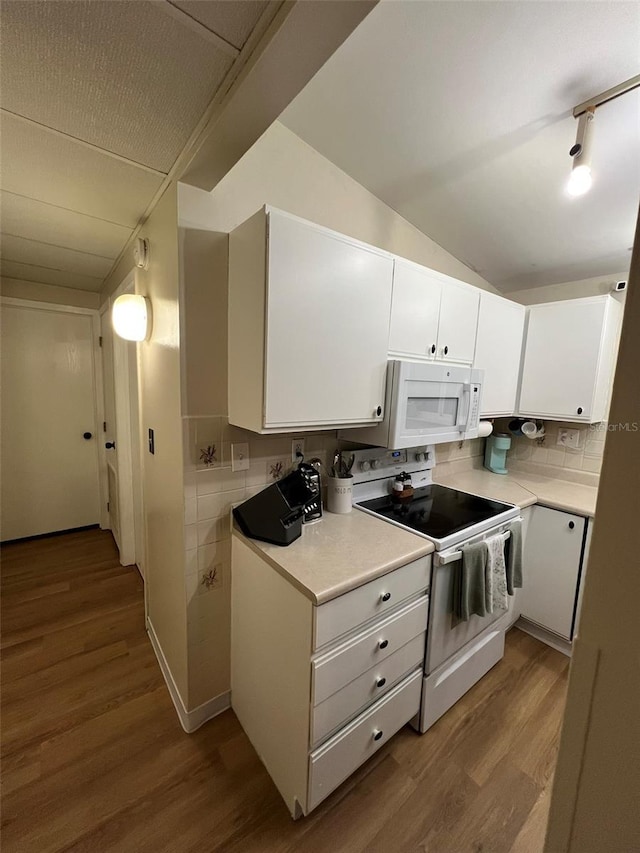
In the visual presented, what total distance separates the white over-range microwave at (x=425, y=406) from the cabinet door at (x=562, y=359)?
70cm

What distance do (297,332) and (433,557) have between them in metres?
1.05

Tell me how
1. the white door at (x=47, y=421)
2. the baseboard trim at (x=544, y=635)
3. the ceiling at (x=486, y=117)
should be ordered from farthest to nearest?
the white door at (x=47, y=421) < the baseboard trim at (x=544, y=635) < the ceiling at (x=486, y=117)

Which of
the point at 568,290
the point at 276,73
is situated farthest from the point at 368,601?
the point at 568,290

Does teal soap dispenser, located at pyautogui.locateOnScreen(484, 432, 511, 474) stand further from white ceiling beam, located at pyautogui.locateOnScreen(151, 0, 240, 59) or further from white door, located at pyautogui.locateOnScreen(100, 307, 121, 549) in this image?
white door, located at pyautogui.locateOnScreen(100, 307, 121, 549)

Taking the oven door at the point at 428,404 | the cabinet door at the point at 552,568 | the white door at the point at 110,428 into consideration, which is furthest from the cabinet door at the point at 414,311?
the white door at the point at 110,428

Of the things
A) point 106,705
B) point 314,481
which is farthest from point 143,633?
point 314,481

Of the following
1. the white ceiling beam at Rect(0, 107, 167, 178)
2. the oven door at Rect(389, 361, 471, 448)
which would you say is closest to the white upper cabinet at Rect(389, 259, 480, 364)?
the oven door at Rect(389, 361, 471, 448)

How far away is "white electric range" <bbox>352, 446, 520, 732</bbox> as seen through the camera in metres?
1.51

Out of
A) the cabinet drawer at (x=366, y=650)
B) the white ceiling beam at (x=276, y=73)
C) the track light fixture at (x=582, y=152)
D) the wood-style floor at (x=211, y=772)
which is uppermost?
the track light fixture at (x=582, y=152)

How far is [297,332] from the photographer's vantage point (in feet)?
4.05

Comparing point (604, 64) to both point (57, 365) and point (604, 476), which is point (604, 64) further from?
point (57, 365)

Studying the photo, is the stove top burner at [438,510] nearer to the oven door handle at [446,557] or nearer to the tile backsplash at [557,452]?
the oven door handle at [446,557]

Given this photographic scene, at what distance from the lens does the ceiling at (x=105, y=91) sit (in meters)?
0.76

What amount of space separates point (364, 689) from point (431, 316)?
1.60 metres
